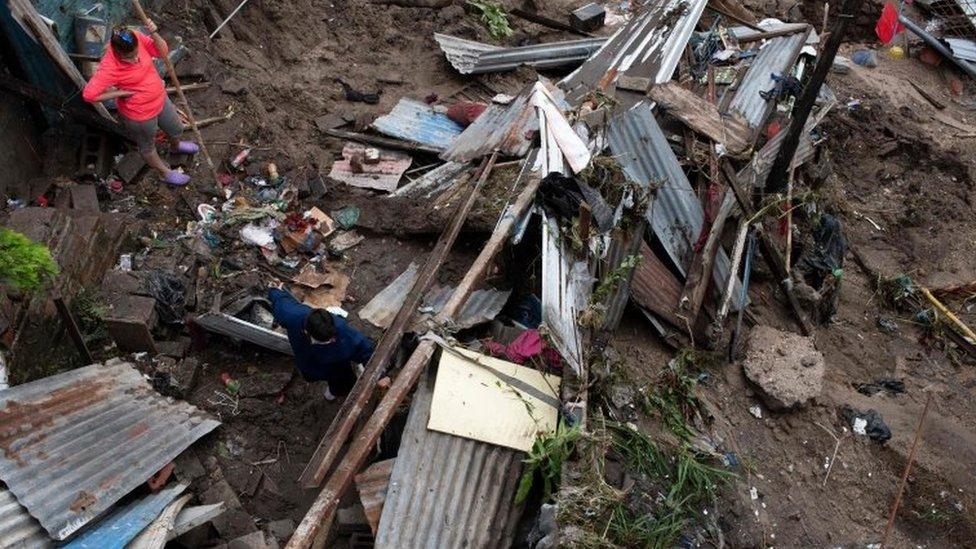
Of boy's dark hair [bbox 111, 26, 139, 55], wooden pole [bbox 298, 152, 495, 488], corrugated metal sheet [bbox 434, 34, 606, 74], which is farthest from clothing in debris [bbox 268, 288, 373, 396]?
corrugated metal sheet [bbox 434, 34, 606, 74]

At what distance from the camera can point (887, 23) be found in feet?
37.0

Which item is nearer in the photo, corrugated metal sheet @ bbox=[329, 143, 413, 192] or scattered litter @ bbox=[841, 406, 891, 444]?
scattered litter @ bbox=[841, 406, 891, 444]

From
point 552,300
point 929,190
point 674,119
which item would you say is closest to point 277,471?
point 552,300

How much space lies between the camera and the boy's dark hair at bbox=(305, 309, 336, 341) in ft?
14.5

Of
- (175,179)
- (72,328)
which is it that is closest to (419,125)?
(175,179)

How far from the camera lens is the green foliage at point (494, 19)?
9648 mm

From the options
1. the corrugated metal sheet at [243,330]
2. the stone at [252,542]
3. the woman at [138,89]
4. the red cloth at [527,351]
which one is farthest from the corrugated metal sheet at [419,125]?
the stone at [252,542]

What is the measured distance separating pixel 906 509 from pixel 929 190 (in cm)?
494

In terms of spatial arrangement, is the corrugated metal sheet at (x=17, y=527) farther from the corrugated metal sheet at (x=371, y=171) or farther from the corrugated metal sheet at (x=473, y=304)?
the corrugated metal sheet at (x=371, y=171)

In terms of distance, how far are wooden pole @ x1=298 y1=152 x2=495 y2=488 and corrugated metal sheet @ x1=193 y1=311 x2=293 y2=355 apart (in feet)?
2.29

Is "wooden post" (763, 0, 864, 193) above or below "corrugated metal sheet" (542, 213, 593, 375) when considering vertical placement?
above

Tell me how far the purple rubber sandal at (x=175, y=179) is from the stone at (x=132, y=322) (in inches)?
60.9

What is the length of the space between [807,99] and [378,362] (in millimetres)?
4412

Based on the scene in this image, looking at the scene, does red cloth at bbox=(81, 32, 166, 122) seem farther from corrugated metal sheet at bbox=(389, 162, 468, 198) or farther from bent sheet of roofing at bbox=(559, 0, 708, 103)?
bent sheet of roofing at bbox=(559, 0, 708, 103)
